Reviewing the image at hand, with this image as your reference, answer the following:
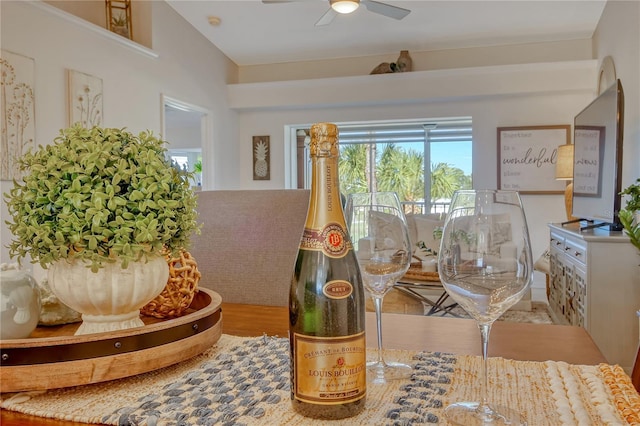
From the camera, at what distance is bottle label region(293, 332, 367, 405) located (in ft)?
1.59

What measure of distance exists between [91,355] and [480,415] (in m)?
0.46

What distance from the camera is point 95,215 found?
0.57m

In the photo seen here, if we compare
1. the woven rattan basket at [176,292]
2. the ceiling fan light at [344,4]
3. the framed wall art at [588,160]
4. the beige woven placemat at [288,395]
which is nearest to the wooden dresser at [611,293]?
the framed wall art at [588,160]

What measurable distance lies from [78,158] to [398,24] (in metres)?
4.71

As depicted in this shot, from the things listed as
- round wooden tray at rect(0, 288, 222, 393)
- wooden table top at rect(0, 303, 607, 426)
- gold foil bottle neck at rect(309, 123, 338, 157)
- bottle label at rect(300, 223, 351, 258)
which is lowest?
wooden table top at rect(0, 303, 607, 426)

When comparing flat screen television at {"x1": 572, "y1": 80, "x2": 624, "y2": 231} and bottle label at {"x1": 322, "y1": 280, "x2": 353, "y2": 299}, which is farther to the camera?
flat screen television at {"x1": 572, "y1": 80, "x2": 624, "y2": 231}

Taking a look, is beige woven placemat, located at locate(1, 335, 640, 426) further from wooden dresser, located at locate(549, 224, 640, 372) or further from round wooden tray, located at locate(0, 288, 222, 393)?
wooden dresser, located at locate(549, 224, 640, 372)

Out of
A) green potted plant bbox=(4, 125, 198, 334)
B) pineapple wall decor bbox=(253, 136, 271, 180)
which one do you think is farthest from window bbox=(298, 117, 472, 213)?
green potted plant bbox=(4, 125, 198, 334)

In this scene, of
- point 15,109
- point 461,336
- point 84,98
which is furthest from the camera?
point 84,98

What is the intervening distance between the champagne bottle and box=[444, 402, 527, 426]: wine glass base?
0.33 ft

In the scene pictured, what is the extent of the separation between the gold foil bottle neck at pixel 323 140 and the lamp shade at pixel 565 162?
4193 mm

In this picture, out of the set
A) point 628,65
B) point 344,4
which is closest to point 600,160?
point 628,65

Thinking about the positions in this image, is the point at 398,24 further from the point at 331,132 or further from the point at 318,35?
the point at 331,132

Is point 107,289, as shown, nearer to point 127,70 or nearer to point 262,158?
point 127,70
